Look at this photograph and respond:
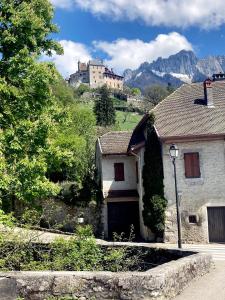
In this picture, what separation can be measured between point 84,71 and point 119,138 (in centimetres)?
16506

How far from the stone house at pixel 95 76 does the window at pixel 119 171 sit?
156 m

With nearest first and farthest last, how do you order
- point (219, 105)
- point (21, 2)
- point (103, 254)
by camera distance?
point (103, 254)
point (21, 2)
point (219, 105)

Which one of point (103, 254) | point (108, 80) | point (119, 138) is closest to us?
point (103, 254)

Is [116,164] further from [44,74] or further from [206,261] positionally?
[206,261]

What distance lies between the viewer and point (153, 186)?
23.6m

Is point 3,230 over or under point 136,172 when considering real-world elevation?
under

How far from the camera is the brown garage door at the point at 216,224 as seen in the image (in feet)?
73.8

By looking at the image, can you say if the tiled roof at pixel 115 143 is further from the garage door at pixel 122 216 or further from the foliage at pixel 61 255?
the foliage at pixel 61 255

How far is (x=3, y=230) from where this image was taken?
1099 centimetres

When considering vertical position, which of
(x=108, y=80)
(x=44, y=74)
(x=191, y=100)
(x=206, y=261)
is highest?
(x=108, y=80)

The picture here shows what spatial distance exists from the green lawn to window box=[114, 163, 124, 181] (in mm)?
56319

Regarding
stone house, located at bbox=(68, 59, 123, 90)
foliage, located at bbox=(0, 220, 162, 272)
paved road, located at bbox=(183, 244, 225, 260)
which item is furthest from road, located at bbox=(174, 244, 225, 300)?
stone house, located at bbox=(68, 59, 123, 90)

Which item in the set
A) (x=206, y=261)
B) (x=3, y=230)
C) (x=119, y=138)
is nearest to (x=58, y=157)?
(x=3, y=230)

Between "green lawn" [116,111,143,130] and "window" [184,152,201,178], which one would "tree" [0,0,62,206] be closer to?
"window" [184,152,201,178]
